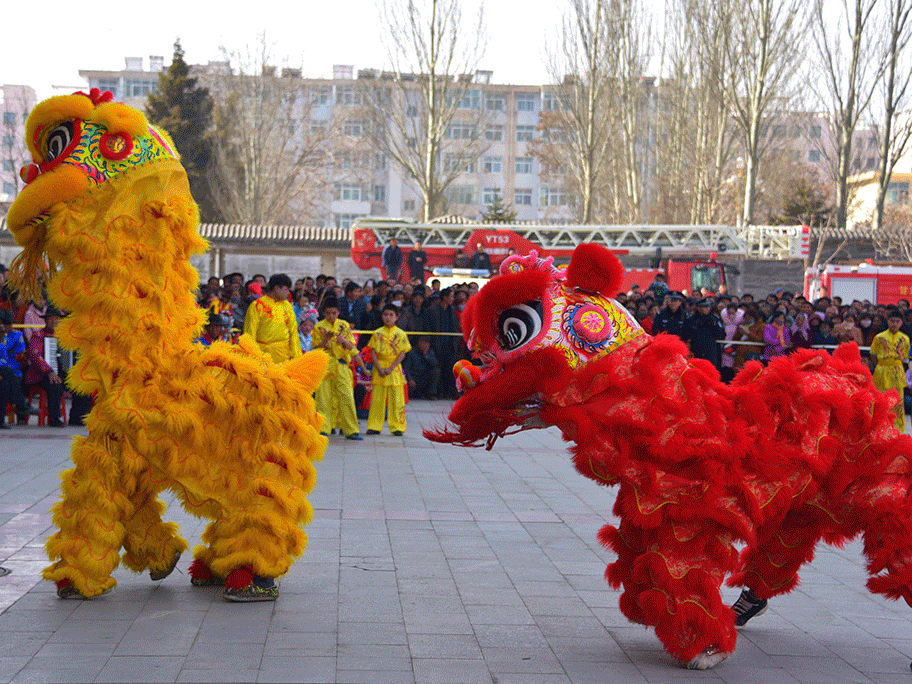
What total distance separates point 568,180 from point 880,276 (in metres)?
19.7

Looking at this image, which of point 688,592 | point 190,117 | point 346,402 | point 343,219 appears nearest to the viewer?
point 688,592

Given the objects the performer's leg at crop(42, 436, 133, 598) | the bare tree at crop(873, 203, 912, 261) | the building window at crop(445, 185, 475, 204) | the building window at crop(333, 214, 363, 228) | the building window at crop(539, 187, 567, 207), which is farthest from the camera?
the building window at crop(539, 187, 567, 207)

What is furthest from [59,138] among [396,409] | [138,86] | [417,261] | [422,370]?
[138,86]

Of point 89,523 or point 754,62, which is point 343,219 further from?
point 89,523

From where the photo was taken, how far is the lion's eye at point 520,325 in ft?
12.4

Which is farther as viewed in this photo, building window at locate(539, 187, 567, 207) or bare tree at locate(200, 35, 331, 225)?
building window at locate(539, 187, 567, 207)

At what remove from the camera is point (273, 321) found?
8.32 metres

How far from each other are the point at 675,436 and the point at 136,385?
2402 millimetres

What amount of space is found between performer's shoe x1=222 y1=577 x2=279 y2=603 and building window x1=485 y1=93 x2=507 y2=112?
52731 mm

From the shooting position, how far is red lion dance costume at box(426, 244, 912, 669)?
369cm

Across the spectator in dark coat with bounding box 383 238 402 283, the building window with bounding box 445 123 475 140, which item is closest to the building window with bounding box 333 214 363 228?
the building window with bounding box 445 123 475 140

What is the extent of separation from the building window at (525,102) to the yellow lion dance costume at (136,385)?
54107 millimetres

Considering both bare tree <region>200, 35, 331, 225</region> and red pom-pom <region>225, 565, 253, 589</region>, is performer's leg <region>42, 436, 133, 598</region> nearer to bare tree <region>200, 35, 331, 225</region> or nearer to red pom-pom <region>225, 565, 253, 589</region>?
red pom-pom <region>225, 565, 253, 589</region>

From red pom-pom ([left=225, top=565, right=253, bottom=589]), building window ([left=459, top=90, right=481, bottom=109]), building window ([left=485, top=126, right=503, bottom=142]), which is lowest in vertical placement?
red pom-pom ([left=225, top=565, right=253, bottom=589])
